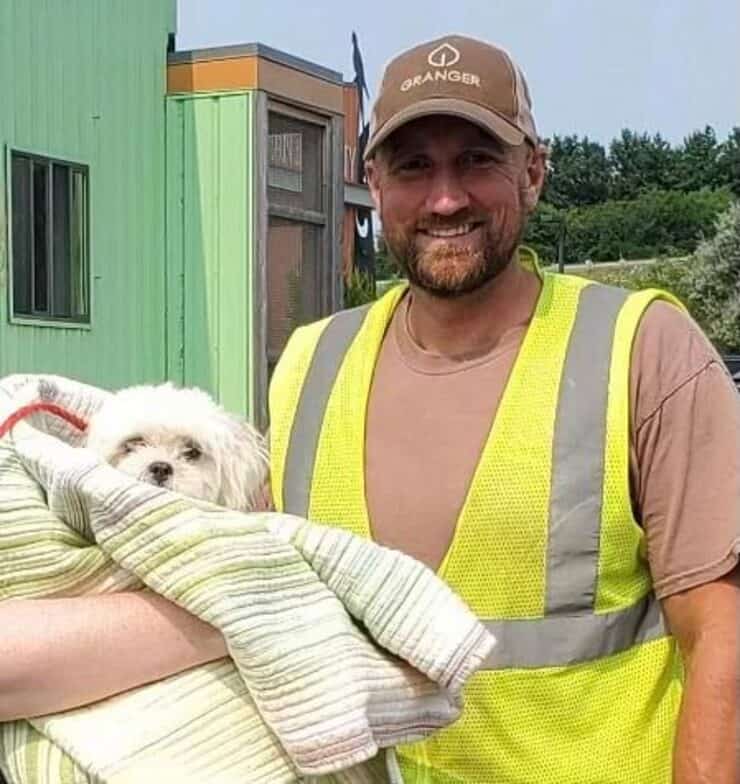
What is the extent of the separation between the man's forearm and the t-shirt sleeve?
10 cm

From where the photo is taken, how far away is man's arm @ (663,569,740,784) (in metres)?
1.74

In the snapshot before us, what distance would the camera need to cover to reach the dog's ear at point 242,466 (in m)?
2.86

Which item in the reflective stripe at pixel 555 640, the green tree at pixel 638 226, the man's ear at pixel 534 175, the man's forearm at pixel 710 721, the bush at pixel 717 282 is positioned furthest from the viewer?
the green tree at pixel 638 226

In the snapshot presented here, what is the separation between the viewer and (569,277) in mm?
2113

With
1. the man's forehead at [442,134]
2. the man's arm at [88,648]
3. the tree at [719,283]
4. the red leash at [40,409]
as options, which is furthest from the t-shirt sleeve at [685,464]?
the tree at [719,283]

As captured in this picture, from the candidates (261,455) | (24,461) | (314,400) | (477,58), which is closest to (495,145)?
(477,58)

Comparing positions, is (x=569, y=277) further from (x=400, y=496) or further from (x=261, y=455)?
(x=261, y=455)

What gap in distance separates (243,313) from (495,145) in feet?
29.3

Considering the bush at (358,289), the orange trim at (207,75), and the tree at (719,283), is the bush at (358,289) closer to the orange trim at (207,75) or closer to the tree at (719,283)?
the orange trim at (207,75)

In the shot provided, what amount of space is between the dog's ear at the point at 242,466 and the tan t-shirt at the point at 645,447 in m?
0.81

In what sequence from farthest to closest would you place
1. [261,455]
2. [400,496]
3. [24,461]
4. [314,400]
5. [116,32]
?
[116,32] < [261,455] < [314,400] < [400,496] < [24,461]

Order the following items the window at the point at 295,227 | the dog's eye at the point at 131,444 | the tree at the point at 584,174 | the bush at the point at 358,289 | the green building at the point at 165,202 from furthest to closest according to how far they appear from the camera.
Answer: the tree at the point at 584,174, the bush at the point at 358,289, the window at the point at 295,227, the green building at the point at 165,202, the dog's eye at the point at 131,444

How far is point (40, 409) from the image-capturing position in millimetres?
1751

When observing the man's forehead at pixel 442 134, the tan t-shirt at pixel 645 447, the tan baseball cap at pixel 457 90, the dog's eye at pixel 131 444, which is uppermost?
the tan baseball cap at pixel 457 90
